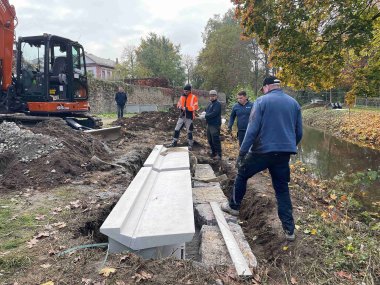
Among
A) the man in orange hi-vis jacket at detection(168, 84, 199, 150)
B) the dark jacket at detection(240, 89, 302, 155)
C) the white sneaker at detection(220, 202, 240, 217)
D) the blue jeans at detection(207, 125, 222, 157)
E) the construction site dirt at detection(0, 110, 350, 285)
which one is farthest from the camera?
the man in orange hi-vis jacket at detection(168, 84, 199, 150)

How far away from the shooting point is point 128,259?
3.30 meters

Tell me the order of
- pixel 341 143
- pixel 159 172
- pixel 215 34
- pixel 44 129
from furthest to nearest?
pixel 215 34 < pixel 341 143 < pixel 44 129 < pixel 159 172

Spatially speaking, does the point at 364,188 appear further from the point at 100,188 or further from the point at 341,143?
the point at 341,143

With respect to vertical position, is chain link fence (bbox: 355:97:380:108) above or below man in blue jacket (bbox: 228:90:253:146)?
above

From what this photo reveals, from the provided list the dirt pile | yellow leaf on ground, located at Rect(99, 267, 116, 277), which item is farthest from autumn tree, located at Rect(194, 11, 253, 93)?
yellow leaf on ground, located at Rect(99, 267, 116, 277)

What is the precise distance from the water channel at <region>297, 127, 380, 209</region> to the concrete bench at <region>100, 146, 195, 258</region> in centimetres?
504

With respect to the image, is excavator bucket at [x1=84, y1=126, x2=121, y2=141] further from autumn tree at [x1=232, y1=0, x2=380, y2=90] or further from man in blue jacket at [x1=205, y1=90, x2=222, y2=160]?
autumn tree at [x1=232, y1=0, x2=380, y2=90]

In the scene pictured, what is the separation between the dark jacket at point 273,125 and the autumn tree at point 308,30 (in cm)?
511

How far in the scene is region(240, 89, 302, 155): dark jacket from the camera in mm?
4430

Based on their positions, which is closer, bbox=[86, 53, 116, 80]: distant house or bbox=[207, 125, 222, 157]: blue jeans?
bbox=[207, 125, 222, 157]: blue jeans

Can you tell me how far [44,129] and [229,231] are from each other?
19.3 ft

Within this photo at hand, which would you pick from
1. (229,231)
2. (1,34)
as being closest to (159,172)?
(229,231)

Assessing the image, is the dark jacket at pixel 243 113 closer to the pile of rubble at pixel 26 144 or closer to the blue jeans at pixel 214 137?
the blue jeans at pixel 214 137

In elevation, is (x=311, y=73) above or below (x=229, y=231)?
above
